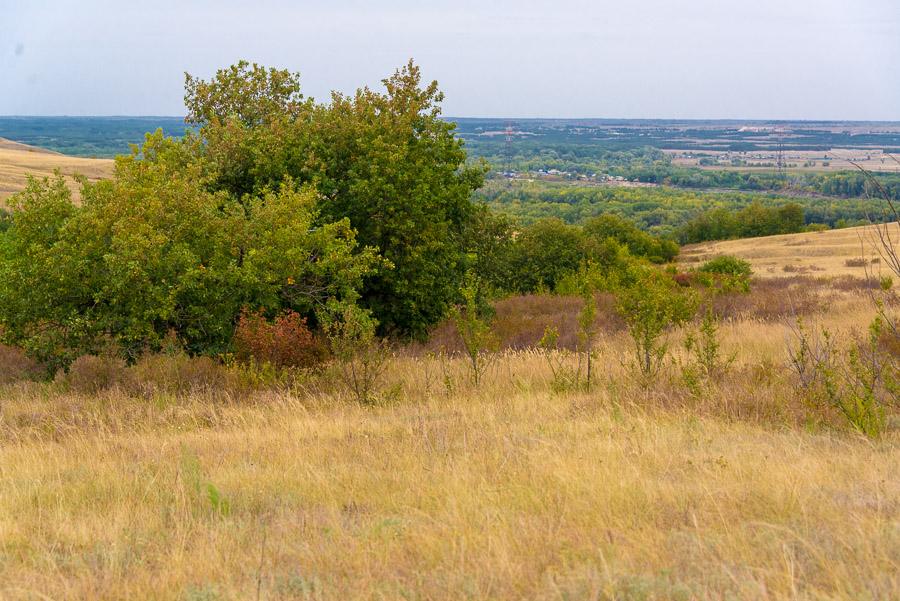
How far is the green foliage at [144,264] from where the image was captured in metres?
10.5

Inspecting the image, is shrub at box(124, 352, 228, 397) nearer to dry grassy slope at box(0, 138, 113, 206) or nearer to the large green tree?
the large green tree

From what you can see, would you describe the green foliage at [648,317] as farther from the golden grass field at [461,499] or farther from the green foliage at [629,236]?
the green foliage at [629,236]

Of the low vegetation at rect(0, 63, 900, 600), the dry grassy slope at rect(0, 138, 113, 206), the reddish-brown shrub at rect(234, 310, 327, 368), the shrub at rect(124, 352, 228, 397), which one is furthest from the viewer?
the dry grassy slope at rect(0, 138, 113, 206)

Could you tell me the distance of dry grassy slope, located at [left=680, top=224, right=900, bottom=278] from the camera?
152ft

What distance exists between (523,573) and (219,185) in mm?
15156

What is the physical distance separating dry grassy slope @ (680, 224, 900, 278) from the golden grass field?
41670mm

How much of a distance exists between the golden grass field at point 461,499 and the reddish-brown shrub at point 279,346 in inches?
58.9

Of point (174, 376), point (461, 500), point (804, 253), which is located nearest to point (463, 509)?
point (461, 500)

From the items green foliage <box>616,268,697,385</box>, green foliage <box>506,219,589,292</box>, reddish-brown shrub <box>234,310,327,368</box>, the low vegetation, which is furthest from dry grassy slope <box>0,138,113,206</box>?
green foliage <box>616,268,697,385</box>

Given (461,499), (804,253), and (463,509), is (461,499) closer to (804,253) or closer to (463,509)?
(463,509)

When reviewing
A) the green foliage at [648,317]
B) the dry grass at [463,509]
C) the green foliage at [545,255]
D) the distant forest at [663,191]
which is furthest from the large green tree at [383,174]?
the distant forest at [663,191]

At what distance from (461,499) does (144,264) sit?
8.36 m

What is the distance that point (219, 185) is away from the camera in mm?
16391

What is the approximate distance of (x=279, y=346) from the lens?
9.78 metres
